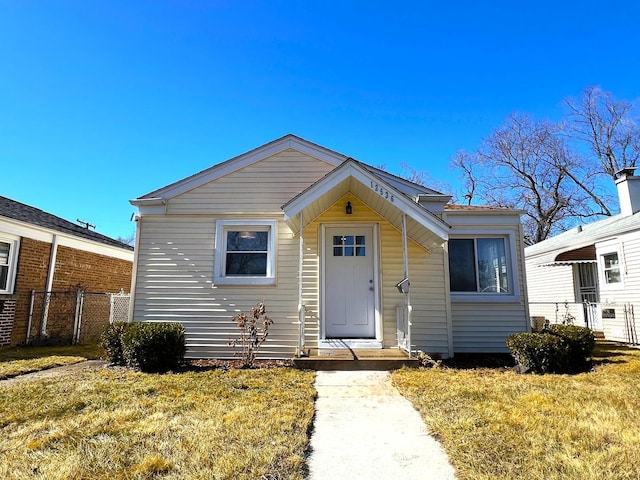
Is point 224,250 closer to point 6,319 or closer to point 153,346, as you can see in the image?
point 153,346

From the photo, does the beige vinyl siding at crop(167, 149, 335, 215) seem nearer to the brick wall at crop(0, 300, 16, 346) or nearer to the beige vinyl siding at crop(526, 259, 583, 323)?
the brick wall at crop(0, 300, 16, 346)

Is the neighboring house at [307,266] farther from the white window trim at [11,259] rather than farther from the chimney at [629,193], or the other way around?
the chimney at [629,193]

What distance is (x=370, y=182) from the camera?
6.72 meters

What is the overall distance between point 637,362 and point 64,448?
29.3 ft

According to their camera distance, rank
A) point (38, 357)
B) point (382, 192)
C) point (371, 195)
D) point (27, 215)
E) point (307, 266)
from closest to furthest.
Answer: point (382, 192), point (371, 195), point (307, 266), point (38, 357), point (27, 215)

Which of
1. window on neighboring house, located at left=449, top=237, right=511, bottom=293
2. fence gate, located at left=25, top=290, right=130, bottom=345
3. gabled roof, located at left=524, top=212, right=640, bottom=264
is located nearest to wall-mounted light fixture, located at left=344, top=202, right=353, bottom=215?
window on neighboring house, located at left=449, top=237, right=511, bottom=293

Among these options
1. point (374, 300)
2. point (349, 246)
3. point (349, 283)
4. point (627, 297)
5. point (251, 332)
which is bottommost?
point (251, 332)

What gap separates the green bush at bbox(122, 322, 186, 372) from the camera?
6281 millimetres

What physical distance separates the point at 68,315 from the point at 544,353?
12.4 meters

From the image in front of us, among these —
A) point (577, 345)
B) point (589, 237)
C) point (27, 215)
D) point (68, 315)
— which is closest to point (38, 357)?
point (68, 315)

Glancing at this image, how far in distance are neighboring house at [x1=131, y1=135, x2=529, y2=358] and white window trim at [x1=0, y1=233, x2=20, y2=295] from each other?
4.56 metres

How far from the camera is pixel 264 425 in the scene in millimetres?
3631

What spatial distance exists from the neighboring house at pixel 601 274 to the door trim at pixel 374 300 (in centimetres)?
612

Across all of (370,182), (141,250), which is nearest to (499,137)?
(370,182)
